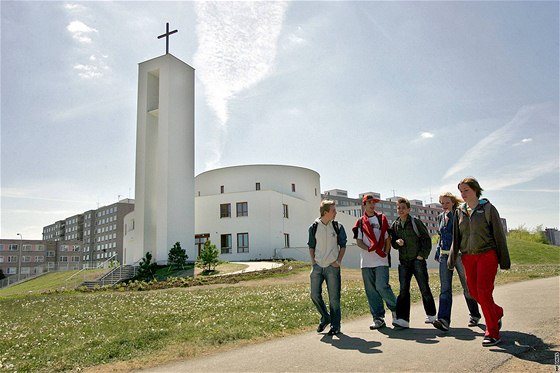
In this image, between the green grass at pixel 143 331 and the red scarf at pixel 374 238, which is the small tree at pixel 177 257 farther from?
the red scarf at pixel 374 238

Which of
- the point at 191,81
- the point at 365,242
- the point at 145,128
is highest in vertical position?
the point at 191,81

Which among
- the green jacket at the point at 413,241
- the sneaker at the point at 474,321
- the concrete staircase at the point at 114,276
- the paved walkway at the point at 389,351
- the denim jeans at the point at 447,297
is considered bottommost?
the concrete staircase at the point at 114,276

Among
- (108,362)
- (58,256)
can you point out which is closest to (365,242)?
(108,362)

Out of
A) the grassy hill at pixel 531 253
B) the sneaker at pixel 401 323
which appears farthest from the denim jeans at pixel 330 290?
the grassy hill at pixel 531 253

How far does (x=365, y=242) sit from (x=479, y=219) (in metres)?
1.94

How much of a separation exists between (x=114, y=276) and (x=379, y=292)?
1154 inches

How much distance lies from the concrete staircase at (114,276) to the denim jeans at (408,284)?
91.0ft

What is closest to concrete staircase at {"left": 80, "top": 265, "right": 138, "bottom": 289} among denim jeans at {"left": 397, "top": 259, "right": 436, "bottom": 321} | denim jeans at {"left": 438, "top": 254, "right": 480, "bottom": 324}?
denim jeans at {"left": 397, "top": 259, "right": 436, "bottom": 321}

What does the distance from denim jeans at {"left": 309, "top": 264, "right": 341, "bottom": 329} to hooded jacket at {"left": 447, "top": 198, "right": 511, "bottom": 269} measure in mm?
1921

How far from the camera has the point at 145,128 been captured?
129ft

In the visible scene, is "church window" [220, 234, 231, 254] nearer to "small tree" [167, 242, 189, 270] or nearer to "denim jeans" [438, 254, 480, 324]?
"small tree" [167, 242, 189, 270]

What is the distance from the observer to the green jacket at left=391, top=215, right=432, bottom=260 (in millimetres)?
6879

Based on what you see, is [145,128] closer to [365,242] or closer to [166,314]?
[166,314]

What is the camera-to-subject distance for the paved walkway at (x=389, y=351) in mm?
4699
